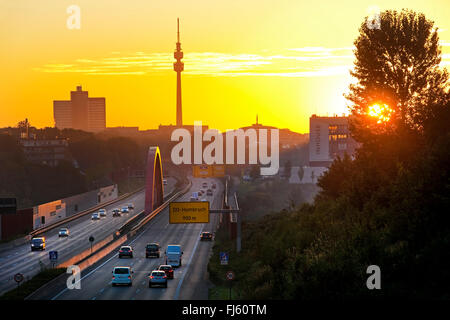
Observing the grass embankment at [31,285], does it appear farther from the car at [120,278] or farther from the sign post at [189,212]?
the sign post at [189,212]

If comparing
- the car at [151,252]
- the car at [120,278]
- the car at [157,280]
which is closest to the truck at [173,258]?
the car at [151,252]

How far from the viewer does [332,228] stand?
155 feet

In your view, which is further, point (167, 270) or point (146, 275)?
point (146, 275)

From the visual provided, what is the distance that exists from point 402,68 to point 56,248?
1771 inches

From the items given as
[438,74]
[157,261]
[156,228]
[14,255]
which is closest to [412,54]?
[438,74]

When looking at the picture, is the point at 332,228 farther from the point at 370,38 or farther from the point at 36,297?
the point at 370,38

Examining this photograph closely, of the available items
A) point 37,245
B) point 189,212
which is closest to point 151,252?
point 189,212

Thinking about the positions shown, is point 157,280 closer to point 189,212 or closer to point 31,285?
point 31,285

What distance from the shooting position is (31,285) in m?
52.3

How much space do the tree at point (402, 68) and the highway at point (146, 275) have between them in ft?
64.1

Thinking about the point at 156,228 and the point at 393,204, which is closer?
the point at 393,204

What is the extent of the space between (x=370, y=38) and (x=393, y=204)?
24092 mm

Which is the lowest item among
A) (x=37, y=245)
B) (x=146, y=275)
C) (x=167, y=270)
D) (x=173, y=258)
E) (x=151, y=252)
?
(x=37, y=245)

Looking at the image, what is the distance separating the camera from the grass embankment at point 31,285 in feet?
156
